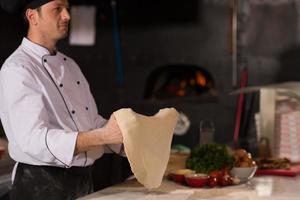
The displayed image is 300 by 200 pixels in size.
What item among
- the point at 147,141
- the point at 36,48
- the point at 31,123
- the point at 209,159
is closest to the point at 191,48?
the point at 209,159

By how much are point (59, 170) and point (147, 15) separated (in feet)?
6.61

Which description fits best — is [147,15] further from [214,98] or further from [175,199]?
[175,199]

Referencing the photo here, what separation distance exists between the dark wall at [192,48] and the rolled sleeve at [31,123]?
1.69 meters

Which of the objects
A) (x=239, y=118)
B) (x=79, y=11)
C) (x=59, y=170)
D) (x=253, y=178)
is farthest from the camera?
(x=79, y=11)

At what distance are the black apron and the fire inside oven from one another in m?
1.86

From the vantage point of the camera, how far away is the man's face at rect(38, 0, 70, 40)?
7.42 ft

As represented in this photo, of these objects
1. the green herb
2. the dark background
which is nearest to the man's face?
the green herb

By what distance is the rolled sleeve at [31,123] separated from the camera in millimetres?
2004

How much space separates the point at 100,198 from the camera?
207cm

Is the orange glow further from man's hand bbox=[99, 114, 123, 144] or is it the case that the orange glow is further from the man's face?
man's hand bbox=[99, 114, 123, 144]

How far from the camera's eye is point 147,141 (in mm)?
2076

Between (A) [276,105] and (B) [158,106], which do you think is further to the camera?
(B) [158,106]

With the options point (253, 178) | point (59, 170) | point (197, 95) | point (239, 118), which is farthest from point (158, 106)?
point (59, 170)

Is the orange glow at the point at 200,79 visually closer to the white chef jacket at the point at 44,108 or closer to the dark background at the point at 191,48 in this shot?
the dark background at the point at 191,48
